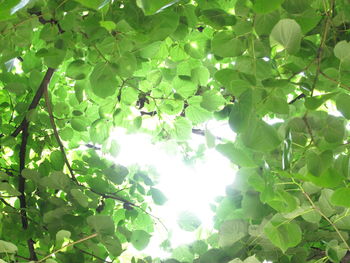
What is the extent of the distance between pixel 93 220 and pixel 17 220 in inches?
20.8

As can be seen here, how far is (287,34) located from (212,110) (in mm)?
548

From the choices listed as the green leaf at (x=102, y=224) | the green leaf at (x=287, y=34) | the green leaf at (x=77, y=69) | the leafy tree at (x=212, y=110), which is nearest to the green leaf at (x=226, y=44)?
the leafy tree at (x=212, y=110)

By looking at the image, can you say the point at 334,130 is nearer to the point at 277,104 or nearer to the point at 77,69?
the point at 277,104

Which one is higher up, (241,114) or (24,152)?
(241,114)

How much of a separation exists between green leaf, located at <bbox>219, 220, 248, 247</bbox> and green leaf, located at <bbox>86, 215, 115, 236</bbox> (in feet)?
1.16

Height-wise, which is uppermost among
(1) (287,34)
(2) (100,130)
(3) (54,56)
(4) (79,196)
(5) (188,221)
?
(3) (54,56)

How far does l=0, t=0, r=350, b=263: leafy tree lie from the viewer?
790 mm

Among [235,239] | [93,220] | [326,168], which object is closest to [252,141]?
[326,168]

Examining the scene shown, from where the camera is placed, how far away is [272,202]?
0.92 m

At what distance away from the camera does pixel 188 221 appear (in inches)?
58.1

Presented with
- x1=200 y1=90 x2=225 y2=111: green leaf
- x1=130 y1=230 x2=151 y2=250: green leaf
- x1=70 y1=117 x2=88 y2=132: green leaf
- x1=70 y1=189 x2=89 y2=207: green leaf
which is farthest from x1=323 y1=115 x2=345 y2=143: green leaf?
x1=70 y1=117 x2=88 y2=132: green leaf

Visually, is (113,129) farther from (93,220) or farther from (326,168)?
(326,168)

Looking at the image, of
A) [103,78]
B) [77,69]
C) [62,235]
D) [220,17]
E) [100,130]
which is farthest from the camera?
[100,130]

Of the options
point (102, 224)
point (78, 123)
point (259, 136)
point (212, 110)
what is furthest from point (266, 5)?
point (78, 123)
